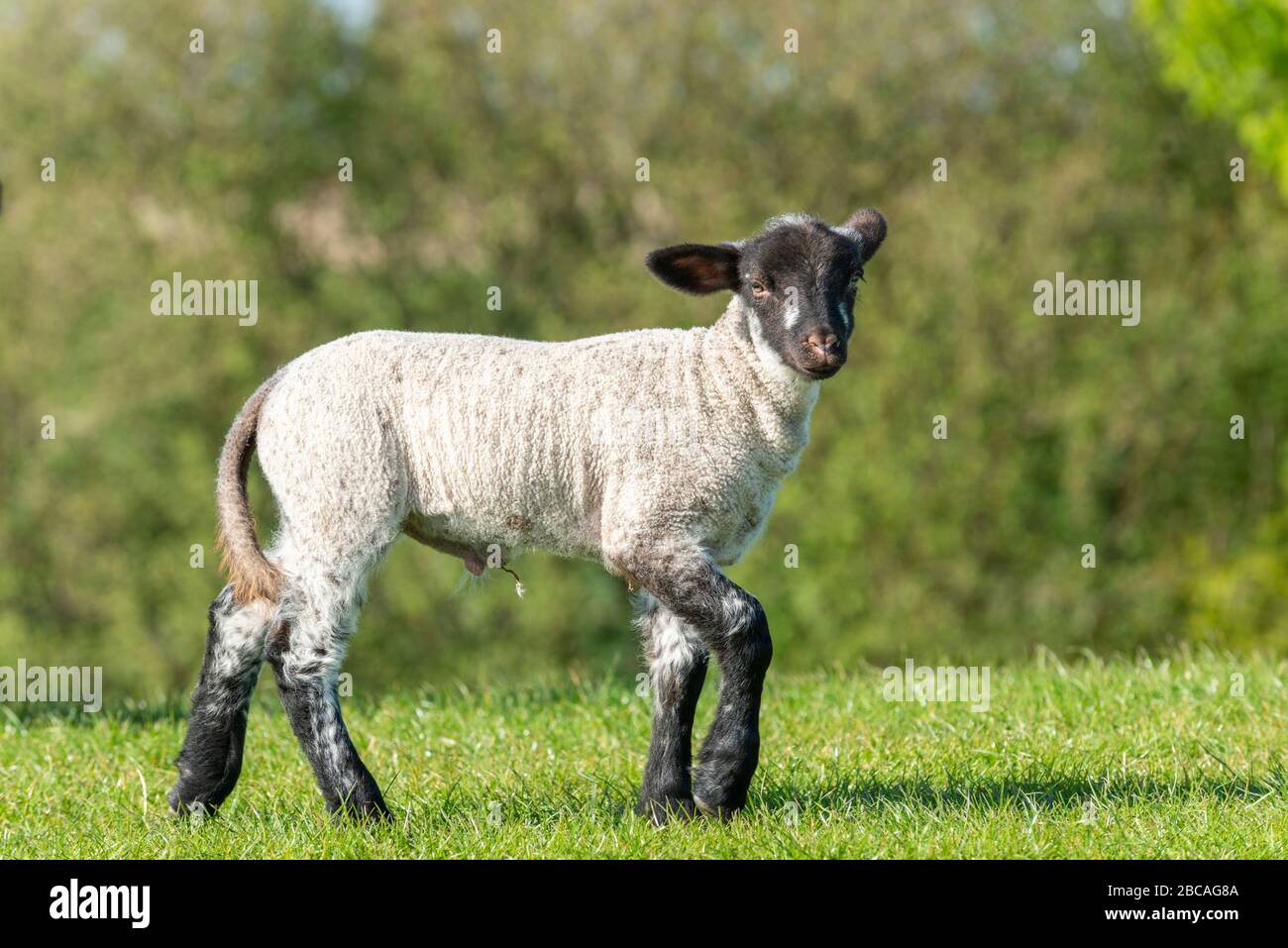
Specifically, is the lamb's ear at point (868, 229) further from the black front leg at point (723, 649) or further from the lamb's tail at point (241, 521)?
the lamb's tail at point (241, 521)

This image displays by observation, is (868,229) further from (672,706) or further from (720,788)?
(720,788)

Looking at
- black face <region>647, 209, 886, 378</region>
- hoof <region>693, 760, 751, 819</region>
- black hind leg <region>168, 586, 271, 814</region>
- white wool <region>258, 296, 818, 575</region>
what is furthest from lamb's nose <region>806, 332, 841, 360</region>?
black hind leg <region>168, 586, 271, 814</region>

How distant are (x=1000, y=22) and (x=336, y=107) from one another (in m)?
7.13

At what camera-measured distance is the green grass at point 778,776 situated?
5.55 metres

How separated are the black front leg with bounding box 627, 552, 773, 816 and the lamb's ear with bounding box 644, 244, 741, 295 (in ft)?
3.60

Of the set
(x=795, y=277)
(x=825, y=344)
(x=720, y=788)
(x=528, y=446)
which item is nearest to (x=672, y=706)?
(x=720, y=788)

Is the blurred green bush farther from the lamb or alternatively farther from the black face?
the lamb

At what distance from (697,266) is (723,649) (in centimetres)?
146

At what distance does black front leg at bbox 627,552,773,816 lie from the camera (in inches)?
225

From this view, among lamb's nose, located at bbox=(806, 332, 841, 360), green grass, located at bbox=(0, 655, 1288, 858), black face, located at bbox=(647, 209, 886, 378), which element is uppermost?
black face, located at bbox=(647, 209, 886, 378)

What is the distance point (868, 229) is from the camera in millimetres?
6480

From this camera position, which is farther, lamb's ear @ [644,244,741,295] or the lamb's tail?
lamb's ear @ [644,244,741,295]

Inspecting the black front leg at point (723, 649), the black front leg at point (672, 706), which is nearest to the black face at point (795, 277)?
the black front leg at point (723, 649)

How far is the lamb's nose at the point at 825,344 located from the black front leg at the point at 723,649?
82 cm
